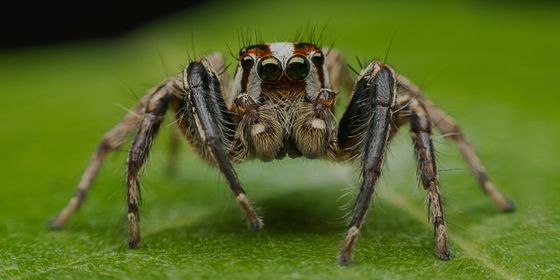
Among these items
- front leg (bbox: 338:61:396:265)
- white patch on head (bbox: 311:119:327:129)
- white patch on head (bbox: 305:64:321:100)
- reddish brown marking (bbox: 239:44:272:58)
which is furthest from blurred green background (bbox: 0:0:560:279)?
reddish brown marking (bbox: 239:44:272:58)

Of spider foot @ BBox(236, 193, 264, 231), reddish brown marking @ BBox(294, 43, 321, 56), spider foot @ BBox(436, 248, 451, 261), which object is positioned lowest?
spider foot @ BBox(436, 248, 451, 261)

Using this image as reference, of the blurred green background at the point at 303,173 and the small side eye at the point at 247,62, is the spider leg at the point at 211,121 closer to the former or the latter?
the small side eye at the point at 247,62

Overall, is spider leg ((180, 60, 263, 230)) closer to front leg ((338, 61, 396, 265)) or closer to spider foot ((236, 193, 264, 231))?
spider foot ((236, 193, 264, 231))

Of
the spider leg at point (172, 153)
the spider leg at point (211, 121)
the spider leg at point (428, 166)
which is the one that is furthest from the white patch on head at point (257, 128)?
the spider leg at point (172, 153)

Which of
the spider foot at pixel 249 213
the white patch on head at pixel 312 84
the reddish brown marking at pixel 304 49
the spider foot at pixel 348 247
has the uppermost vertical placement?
the reddish brown marking at pixel 304 49

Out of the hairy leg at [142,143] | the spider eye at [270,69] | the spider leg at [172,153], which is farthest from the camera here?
the spider leg at [172,153]

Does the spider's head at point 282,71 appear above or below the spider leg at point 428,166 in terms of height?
above

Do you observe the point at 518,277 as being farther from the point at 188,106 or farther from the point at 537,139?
the point at 537,139

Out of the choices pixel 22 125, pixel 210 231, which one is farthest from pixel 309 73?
pixel 22 125

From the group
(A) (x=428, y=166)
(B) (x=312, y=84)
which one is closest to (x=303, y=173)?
(B) (x=312, y=84)
